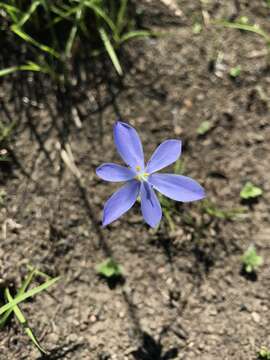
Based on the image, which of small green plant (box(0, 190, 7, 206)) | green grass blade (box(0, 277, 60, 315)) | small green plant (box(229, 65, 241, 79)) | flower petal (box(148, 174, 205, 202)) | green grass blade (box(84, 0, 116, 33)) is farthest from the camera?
small green plant (box(229, 65, 241, 79))

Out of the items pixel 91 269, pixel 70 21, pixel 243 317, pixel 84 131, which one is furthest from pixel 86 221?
pixel 70 21

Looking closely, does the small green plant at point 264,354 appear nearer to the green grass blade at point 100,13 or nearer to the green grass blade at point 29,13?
the green grass blade at point 100,13

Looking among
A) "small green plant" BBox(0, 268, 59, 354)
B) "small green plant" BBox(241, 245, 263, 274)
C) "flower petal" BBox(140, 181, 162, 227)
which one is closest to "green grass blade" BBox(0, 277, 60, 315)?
"small green plant" BBox(0, 268, 59, 354)

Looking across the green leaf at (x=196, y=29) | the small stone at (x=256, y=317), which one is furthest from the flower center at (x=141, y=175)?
the green leaf at (x=196, y=29)

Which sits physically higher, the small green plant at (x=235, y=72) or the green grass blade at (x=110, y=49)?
the green grass blade at (x=110, y=49)

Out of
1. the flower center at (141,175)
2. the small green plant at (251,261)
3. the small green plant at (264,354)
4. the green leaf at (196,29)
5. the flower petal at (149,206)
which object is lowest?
the small green plant at (264,354)

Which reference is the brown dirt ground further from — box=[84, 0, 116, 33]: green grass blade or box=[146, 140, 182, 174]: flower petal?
box=[146, 140, 182, 174]: flower petal
